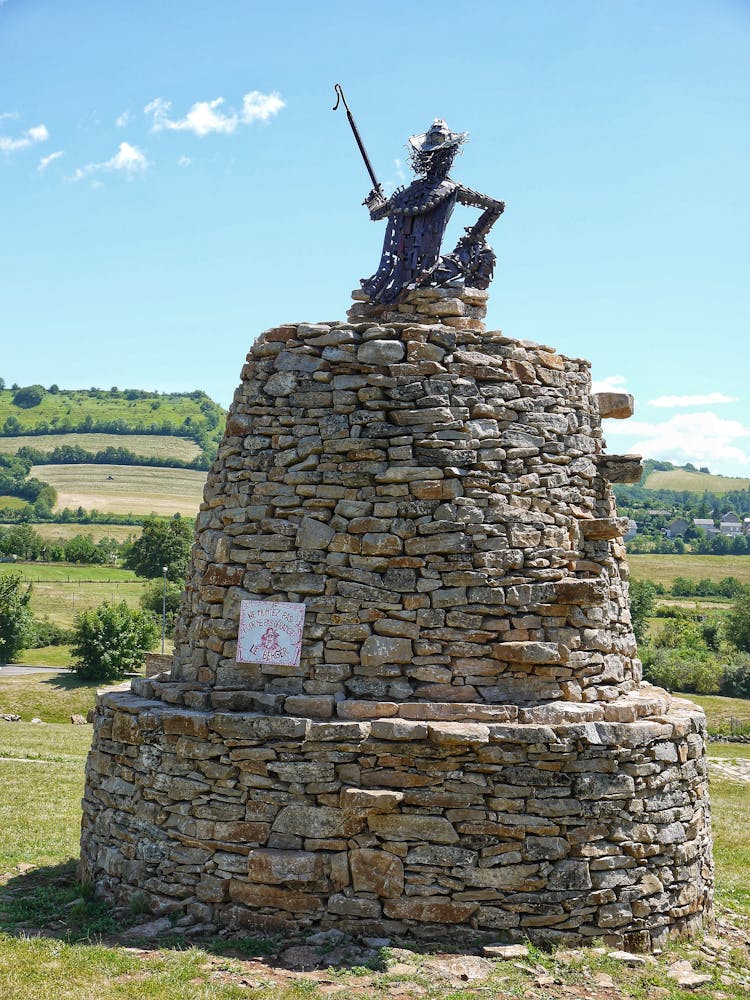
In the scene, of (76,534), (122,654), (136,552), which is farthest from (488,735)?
(76,534)

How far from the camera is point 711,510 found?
15200 centimetres

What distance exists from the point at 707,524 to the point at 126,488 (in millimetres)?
86041

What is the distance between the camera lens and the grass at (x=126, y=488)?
113375 mm

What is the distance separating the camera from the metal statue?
915cm

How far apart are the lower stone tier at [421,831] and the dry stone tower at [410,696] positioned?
18 millimetres

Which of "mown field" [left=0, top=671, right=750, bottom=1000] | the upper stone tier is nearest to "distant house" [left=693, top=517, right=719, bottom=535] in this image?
the upper stone tier

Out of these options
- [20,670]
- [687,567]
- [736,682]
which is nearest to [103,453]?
[687,567]

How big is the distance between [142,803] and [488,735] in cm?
315

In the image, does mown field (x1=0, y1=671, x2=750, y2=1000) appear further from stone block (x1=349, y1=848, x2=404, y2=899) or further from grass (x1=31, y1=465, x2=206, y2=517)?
grass (x1=31, y1=465, x2=206, y2=517)

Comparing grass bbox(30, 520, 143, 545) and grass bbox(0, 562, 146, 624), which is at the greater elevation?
grass bbox(30, 520, 143, 545)

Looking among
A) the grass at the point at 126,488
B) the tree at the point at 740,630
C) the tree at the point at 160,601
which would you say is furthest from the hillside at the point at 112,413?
the tree at the point at 740,630

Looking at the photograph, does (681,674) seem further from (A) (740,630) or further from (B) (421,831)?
(B) (421,831)

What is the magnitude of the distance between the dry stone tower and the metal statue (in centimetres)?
137

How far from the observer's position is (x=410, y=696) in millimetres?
7270
